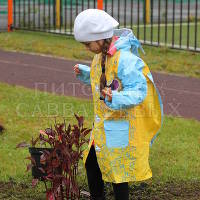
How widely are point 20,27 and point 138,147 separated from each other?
12000mm

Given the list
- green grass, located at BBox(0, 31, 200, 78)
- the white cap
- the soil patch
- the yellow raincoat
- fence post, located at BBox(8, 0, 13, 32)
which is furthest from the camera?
fence post, located at BBox(8, 0, 13, 32)

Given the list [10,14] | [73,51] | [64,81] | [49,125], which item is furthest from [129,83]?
[10,14]

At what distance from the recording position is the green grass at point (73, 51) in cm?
1228

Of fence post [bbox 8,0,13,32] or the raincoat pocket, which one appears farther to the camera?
fence post [bbox 8,0,13,32]

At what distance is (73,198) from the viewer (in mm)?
5723

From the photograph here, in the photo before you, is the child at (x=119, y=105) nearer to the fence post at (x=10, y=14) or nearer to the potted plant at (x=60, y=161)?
the potted plant at (x=60, y=161)

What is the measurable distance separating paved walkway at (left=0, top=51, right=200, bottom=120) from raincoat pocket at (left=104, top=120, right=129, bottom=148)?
3.87m

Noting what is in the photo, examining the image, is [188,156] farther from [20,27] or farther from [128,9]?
[128,9]

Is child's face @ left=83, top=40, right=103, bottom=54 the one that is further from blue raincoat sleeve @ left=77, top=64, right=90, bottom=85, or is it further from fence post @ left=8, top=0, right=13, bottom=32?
fence post @ left=8, top=0, right=13, bottom=32

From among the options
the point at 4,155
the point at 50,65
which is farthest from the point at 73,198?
the point at 50,65

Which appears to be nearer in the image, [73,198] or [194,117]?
[73,198]

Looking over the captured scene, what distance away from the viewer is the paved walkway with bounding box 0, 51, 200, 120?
9742 mm

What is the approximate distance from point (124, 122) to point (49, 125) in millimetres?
3314

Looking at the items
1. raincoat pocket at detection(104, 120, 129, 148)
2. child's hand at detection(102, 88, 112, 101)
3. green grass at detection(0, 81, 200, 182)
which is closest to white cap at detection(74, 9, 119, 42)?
child's hand at detection(102, 88, 112, 101)
